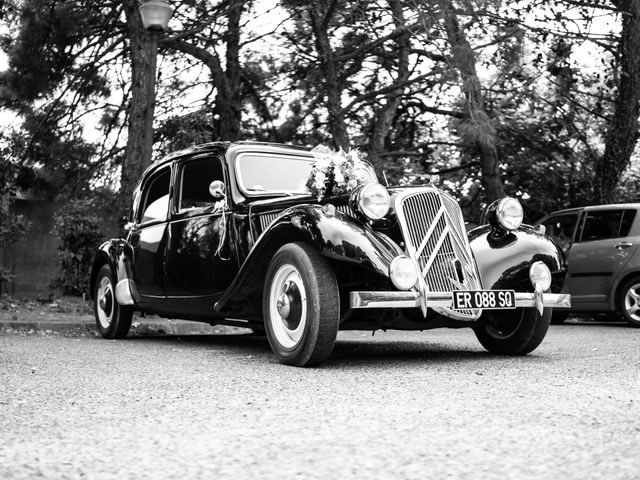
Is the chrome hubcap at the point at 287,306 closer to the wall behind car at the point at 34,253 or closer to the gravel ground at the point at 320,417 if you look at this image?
the gravel ground at the point at 320,417

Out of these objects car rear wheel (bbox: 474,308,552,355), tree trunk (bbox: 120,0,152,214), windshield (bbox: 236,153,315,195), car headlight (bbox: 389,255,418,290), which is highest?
tree trunk (bbox: 120,0,152,214)

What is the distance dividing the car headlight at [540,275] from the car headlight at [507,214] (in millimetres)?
411

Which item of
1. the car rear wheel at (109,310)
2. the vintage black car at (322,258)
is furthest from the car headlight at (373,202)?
the car rear wheel at (109,310)

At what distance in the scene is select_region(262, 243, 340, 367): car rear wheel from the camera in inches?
205

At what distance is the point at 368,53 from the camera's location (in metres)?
14.4

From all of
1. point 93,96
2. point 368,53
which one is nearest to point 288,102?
point 368,53

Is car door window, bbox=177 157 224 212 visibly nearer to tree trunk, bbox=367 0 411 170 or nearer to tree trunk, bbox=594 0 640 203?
tree trunk, bbox=367 0 411 170

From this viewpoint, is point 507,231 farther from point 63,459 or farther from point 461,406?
point 63,459

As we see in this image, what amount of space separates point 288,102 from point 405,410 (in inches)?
497

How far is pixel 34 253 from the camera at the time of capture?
1535 centimetres

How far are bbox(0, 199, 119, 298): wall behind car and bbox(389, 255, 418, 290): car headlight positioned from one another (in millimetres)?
10601

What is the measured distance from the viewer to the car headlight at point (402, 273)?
5125 millimetres

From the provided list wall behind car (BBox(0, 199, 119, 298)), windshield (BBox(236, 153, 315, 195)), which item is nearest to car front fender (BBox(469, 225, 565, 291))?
windshield (BBox(236, 153, 315, 195))

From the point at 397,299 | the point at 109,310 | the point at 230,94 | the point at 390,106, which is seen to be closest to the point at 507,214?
the point at 397,299
